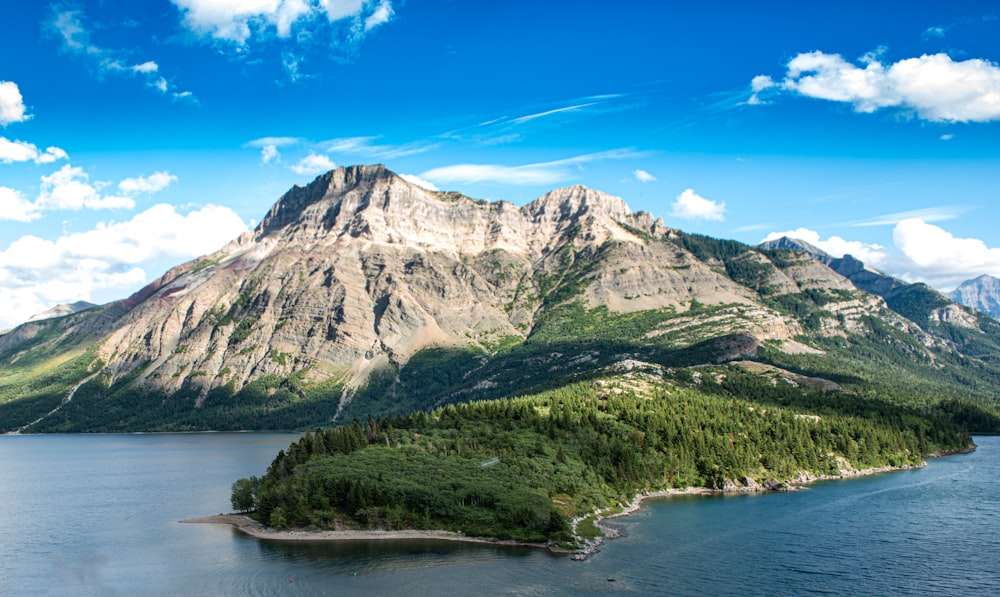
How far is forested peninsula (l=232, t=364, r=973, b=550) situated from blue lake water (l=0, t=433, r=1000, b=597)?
23.2 ft

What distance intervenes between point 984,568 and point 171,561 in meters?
105

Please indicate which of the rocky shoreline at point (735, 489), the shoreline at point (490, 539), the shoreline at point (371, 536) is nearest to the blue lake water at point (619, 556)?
the shoreline at point (490, 539)

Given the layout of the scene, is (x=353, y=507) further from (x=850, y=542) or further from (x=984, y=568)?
(x=984, y=568)

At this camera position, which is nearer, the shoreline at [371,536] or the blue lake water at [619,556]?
the blue lake water at [619,556]

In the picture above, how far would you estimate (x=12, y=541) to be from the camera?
126m

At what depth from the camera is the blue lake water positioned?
301 ft

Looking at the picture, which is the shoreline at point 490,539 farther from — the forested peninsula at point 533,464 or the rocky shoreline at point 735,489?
the forested peninsula at point 533,464

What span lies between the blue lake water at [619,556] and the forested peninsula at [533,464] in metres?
7.06

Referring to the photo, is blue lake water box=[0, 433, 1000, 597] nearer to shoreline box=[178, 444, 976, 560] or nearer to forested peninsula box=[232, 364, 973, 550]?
shoreline box=[178, 444, 976, 560]

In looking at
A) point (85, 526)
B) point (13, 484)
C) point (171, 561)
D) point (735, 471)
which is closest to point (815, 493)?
point (735, 471)

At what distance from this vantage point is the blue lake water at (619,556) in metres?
91.8

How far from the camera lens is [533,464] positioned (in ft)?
453

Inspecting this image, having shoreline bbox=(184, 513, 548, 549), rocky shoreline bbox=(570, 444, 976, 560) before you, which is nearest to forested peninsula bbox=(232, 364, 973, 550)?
rocky shoreline bbox=(570, 444, 976, 560)

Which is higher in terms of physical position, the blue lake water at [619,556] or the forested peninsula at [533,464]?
the forested peninsula at [533,464]
